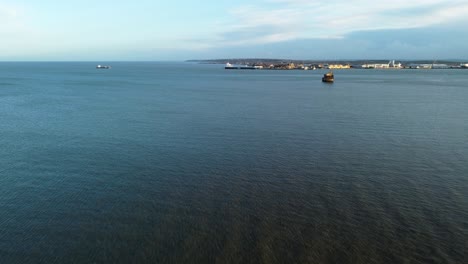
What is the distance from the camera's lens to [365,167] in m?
27.3

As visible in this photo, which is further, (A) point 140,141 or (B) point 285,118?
(B) point 285,118

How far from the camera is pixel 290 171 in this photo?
2664cm

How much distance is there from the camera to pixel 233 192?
76.0 ft

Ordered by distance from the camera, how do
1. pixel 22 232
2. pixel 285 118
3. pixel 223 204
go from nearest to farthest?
pixel 22 232
pixel 223 204
pixel 285 118

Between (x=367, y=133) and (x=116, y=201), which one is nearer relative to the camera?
(x=116, y=201)

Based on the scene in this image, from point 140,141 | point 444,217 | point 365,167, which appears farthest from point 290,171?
point 140,141

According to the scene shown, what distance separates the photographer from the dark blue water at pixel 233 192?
17.0m

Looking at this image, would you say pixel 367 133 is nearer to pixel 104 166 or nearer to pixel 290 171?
pixel 290 171

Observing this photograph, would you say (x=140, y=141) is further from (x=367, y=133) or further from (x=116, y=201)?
(x=367, y=133)

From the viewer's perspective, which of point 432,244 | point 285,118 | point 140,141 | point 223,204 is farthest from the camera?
point 285,118

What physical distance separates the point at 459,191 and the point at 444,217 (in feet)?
13.8

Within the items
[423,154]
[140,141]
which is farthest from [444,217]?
[140,141]

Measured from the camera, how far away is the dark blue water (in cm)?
1695

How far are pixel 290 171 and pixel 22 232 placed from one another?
16285 millimetres
